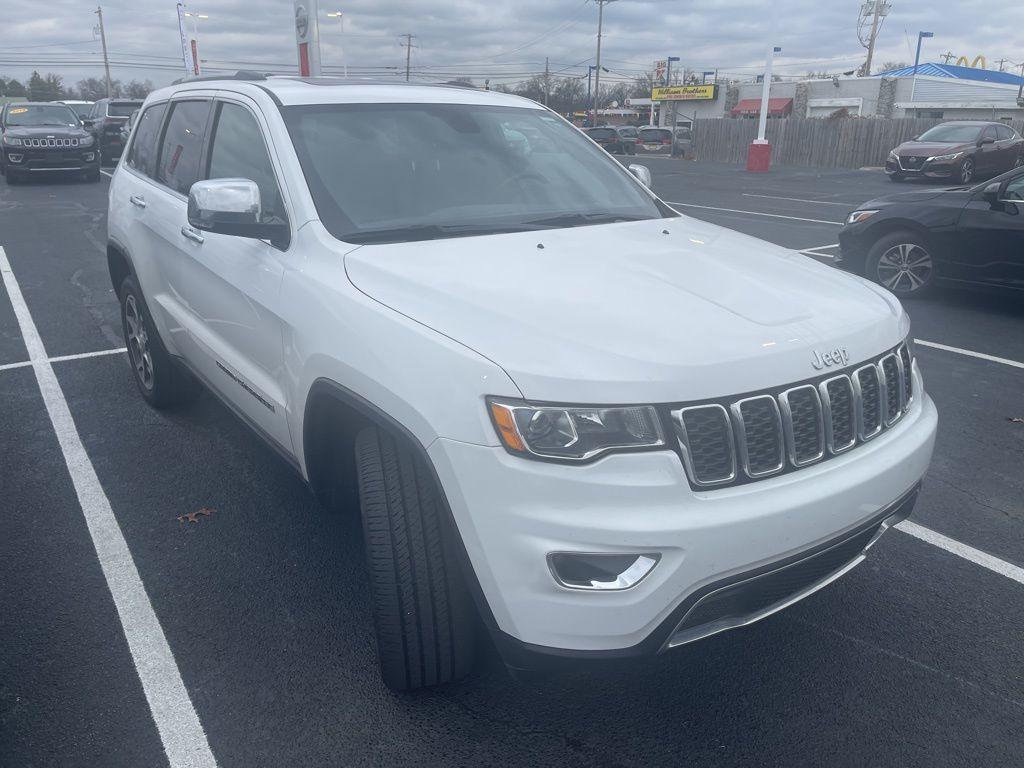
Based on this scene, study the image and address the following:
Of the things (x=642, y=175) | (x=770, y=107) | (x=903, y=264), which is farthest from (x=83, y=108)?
(x=770, y=107)

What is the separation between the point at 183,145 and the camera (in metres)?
4.39

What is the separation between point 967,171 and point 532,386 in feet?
76.6

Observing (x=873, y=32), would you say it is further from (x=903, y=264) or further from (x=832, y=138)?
(x=903, y=264)

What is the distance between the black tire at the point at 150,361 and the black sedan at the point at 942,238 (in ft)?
21.4

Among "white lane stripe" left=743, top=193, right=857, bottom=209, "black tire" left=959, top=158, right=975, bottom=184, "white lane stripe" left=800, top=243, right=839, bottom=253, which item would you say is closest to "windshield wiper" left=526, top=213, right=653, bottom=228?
"white lane stripe" left=800, top=243, right=839, bottom=253

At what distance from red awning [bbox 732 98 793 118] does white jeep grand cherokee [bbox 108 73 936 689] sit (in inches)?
2327

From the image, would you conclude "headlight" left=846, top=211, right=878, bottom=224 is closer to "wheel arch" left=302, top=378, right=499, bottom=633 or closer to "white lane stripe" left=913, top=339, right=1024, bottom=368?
"white lane stripe" left=913, top=339, right=1024, bottom=368

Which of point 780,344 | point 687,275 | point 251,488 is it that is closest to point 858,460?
point 780,344

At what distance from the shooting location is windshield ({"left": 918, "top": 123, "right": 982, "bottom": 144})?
2227 cm

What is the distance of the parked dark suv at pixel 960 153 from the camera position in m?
21.5

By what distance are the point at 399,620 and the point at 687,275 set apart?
1.44 meters

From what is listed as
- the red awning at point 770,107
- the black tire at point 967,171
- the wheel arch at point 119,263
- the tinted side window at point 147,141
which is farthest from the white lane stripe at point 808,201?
the red awning at point 770,107

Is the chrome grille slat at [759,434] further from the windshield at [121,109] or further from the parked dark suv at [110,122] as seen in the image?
the windshield at [121,109]

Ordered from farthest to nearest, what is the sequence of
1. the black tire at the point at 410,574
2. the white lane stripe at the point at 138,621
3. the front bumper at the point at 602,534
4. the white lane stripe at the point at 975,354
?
the white lane stripe at the point at 975,354 → the white lane stripe at the point at 138,621 → the black tire at the point at 410,574 → the front bumper at the point at 602,534
